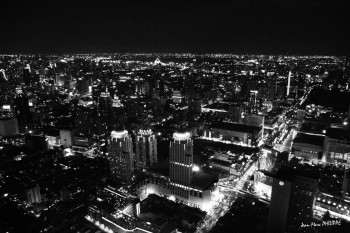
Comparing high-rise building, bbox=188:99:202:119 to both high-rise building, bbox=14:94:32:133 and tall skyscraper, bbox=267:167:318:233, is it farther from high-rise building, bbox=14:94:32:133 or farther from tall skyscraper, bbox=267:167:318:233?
tall skyscraper, bbox=267:167:318:233

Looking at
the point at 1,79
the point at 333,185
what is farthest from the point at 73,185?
the point at 1,79

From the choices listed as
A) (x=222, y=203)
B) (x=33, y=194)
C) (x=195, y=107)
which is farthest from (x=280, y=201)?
(x=195, y=107)

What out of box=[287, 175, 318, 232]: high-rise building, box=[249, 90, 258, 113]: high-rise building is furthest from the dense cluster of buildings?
box=[249, 90, 258, 113]: high-rise building

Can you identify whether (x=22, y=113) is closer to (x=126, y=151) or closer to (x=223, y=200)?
(x=126, y=151)

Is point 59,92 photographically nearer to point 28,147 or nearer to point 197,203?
point 28,147

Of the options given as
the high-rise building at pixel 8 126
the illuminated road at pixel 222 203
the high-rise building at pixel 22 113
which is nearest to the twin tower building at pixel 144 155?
the illuminated road at pixel 222 203

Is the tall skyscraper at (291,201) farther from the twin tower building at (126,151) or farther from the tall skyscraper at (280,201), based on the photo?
the twin tower building at (126,151)
